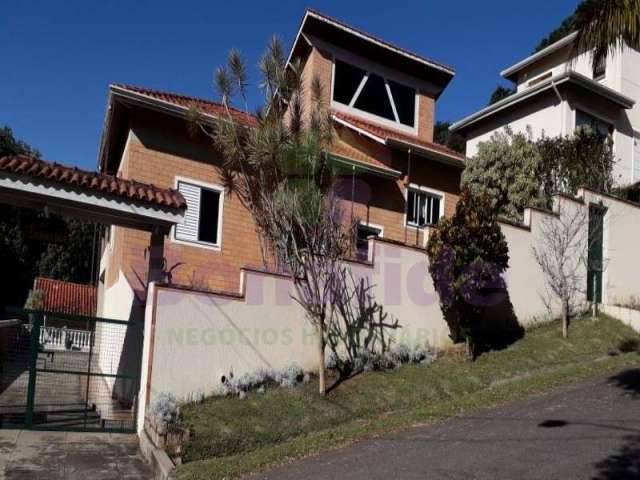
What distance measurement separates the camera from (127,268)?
42.9 feet

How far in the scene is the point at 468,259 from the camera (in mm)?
11727

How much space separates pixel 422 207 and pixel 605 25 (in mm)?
8431

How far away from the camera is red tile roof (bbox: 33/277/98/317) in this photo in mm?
27367

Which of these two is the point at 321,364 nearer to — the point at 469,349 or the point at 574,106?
the point at 469,349

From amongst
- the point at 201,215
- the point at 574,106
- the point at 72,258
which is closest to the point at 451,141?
the point at 574,106

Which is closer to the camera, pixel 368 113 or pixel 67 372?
pixel 67 372

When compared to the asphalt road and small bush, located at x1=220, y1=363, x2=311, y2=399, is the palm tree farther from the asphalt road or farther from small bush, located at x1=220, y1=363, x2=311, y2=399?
small bush, located at x1=220, y1=363, x2=311, y2=399

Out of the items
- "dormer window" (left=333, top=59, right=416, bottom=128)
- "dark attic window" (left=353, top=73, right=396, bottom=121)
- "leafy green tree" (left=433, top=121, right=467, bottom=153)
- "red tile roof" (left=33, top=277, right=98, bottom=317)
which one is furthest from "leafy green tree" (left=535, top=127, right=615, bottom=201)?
"leafy green tree" (left=433, top=121, right=467, bottom=153)

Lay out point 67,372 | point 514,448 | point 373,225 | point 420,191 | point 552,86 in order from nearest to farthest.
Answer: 1. point 514,448
2. point 67,372
3. point 373,225
4. point 420,191
5. point 552,86

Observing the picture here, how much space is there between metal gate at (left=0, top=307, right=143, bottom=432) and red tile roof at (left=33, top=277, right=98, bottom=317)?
16.3m

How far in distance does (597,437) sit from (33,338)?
773 centimetres

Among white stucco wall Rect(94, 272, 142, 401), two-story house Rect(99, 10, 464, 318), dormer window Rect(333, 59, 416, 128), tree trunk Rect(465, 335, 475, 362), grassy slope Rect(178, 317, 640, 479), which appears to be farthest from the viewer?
dormer window Rect(333, 59, 416, 128)

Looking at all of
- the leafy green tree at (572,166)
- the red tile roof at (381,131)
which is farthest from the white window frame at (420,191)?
the leafy green tree at (572,166)

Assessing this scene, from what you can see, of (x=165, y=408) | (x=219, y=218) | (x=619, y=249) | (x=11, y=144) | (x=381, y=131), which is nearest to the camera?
(x=165, y=408)
